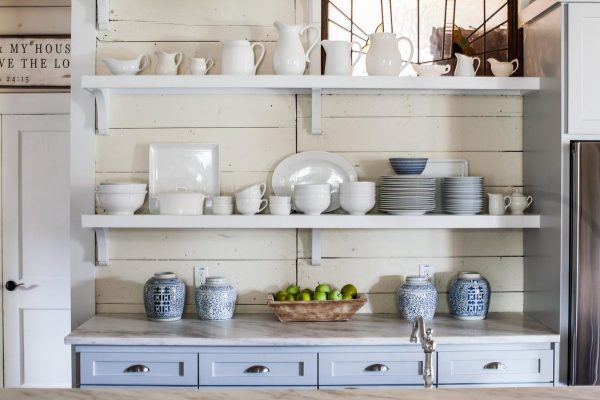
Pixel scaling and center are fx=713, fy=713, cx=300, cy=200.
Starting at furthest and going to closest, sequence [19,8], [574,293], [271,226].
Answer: [19,8]
[271,226]
[574,293]

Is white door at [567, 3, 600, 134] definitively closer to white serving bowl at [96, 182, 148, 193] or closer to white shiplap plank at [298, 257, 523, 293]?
white shiplap plank at [298, 257, 523, 293]

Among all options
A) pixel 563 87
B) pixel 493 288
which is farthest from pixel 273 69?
pixel 493 288

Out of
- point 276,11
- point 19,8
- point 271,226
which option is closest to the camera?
point 271,226

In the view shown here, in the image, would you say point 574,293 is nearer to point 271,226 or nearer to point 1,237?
point 271,226

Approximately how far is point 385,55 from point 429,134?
44 centimetres

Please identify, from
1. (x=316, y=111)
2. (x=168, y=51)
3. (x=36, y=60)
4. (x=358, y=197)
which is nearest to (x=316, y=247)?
(x=358, y=197)

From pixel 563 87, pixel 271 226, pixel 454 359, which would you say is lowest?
pixel 454 359

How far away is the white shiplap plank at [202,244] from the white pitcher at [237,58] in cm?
71

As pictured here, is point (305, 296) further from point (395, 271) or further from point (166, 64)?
point (166, 64)

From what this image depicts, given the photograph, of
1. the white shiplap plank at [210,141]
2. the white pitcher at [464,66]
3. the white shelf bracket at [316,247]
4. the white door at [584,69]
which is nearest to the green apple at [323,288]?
the white shelf bracket at [316,247]

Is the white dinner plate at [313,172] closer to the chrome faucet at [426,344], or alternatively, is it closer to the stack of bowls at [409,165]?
the stack of bowls at [409,165]

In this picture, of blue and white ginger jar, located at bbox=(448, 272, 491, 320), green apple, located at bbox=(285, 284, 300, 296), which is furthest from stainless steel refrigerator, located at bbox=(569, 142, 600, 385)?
green apple, located at bbox=(285, 284, 300, 296)

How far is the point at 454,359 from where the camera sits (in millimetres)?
2721

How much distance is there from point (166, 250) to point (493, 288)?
1.46 meters
